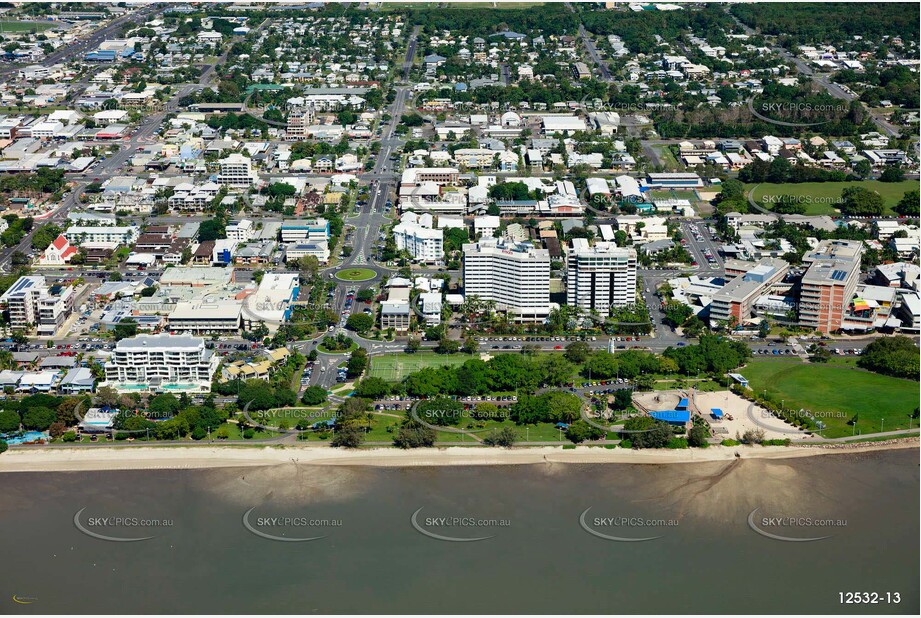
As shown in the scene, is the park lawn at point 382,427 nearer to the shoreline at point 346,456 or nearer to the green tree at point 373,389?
the shoreline at point 346,456

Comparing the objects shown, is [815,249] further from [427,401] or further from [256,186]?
[256,186]

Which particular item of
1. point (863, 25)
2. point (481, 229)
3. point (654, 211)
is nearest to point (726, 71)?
point (863, 25)

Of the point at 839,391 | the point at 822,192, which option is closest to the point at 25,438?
the point at 839,391

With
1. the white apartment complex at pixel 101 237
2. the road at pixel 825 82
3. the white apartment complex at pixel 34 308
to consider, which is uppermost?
the road at pixel 825 82

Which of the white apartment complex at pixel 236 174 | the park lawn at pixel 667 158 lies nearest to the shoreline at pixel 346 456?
the white apartment complex at pixel 236 174

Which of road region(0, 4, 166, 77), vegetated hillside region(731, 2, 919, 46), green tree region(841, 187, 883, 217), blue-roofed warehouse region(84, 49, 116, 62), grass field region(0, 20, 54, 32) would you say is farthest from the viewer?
grass field region(0, 20, 54, 32)

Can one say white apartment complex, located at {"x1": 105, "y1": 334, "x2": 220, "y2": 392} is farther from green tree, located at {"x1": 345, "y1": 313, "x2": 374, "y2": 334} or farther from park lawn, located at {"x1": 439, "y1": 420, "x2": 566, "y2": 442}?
park lawn, located at {"x1": 439, "y1": 420, "x2": 566, "y2": 442}

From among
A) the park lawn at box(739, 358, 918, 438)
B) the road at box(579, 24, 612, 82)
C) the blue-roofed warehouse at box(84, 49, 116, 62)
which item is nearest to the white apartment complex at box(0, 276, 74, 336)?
the park lawn at box(739, 358, 918, 438)
